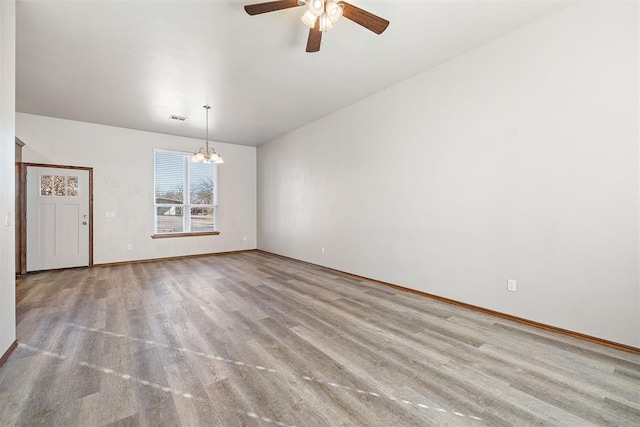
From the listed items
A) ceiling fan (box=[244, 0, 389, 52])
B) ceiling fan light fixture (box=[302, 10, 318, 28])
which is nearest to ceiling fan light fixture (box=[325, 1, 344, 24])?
ceiling fan (box=[244, 0, 389, 52])

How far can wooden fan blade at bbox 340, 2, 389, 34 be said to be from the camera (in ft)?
7.06

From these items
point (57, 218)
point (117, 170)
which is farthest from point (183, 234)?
A: point (57, 218)

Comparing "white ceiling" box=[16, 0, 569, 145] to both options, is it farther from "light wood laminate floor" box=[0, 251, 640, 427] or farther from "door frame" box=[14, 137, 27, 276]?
"light wood laminate floor" box=[0, 251, 640, 427]

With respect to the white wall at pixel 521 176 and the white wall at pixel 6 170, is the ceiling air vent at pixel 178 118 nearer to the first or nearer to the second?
the white wall at pixel 6 170

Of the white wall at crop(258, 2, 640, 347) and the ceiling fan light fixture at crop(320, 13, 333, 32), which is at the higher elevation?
the ceiling fan light fixture at crop(320, 13, 333, 32)

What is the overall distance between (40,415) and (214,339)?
3.71ft

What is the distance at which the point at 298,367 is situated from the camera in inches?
81.4

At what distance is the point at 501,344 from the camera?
7.91 feet

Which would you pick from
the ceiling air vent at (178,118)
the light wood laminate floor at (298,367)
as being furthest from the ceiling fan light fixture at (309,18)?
the ceiling air vent at (178,118)

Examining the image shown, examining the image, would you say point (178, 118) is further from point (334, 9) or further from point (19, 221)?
point (334, 9)

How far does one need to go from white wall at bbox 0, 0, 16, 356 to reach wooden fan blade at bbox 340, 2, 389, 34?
267 centimetres

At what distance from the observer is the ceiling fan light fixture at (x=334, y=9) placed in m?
2.05

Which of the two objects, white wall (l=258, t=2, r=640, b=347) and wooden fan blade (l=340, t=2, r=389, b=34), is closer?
wooden fan blade (l=340, t=2, r=389, b=34)

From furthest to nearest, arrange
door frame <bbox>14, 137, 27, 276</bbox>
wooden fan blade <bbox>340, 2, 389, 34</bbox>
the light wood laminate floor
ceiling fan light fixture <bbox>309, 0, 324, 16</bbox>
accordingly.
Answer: door frame <bbox>14, 137, 27, 276</bbox> < wooden fan blade <bbox>340, 2, 389, 34</bbox> < ceiling fan light fixture <bbox>309, 0, 324, 16</bbox> < the light wood laminate floor
